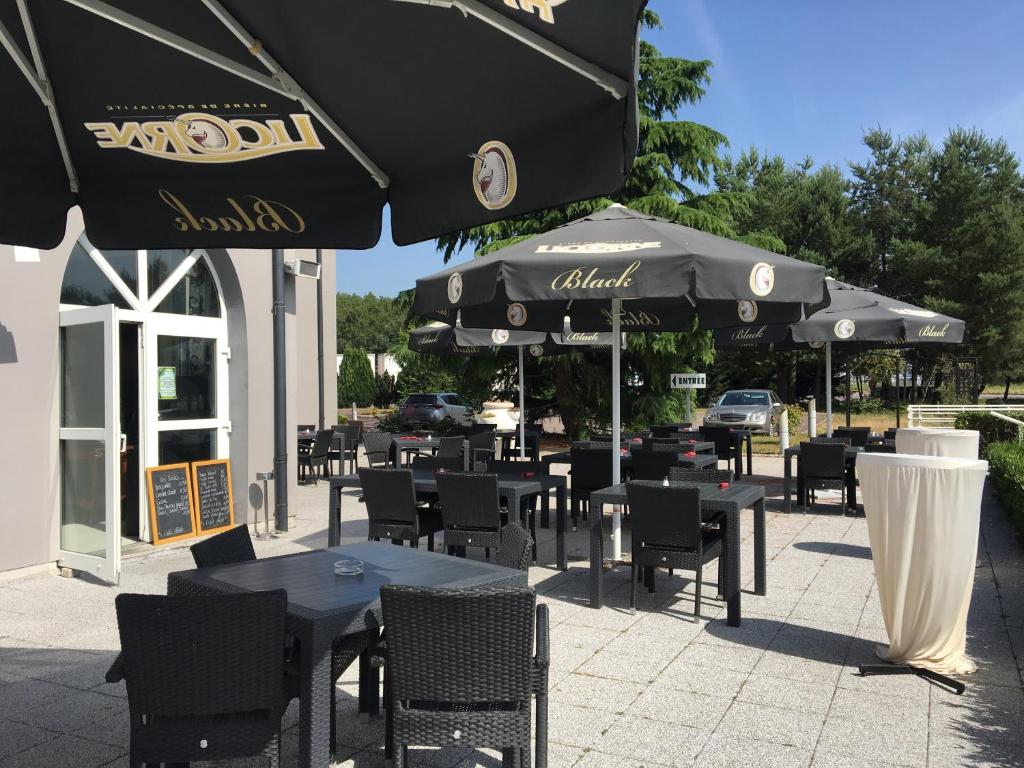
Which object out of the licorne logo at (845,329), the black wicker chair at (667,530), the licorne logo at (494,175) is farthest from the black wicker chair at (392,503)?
the licorne logo at (845,329)

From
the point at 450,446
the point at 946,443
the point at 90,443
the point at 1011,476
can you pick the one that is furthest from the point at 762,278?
the point at 450,446

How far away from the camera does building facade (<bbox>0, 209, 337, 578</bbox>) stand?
629cm

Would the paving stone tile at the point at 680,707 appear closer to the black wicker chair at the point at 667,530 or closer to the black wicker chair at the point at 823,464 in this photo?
the black wicker chair at the point at 667,530

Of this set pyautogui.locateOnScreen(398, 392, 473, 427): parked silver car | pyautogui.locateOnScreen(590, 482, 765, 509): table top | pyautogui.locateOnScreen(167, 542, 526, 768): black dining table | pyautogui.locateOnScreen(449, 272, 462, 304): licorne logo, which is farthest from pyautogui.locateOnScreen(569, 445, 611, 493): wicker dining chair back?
pyautogui.locateOnScreen(398, 392, 473, 427): parked silver car

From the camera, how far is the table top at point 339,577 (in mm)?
2914

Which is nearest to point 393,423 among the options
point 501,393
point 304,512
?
point 501,393

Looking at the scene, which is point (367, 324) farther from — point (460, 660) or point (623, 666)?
point (460, 660)

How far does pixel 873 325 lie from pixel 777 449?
9461mm

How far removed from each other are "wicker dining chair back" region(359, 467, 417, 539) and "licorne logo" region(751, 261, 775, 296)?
110 inches

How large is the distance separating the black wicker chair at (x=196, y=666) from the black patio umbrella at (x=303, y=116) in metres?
1.23

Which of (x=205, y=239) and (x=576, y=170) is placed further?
(x=205, y=239)

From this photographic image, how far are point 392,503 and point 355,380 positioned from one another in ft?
88.5

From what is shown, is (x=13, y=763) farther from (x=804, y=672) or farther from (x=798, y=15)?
(x=798, y=15)

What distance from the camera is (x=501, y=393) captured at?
22250 millimetres
